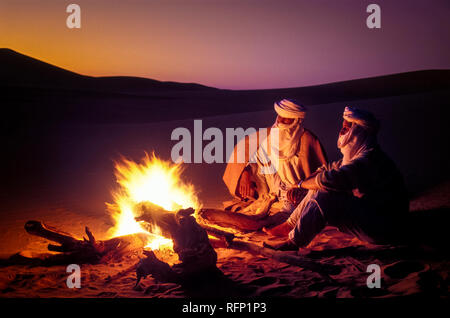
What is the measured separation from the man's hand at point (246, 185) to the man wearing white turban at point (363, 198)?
1940mm

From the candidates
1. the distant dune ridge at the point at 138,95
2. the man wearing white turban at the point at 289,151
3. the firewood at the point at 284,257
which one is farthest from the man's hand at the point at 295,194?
the distant dune ridge at the point at 138,95

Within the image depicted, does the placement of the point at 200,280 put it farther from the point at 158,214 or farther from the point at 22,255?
the point at 22,255

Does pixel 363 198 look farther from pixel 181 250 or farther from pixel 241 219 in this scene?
pixel 181 250

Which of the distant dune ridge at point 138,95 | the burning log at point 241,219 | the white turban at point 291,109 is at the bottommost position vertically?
the burning log at point 241,219

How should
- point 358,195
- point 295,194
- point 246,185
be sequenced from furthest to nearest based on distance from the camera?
1. point 246,185
2. point 295,194
3. point 358,195

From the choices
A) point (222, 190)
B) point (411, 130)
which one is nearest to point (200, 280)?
point (222, 190)

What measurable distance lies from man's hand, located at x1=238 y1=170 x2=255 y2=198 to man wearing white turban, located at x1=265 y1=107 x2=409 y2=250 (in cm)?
194

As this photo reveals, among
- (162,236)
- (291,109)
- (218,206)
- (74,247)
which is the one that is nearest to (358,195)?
(291,109)

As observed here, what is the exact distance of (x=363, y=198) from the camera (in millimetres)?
4723

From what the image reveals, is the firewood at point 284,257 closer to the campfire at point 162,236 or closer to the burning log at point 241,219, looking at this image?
the campfire at point 162,236

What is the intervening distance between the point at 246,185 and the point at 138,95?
40.3 meters

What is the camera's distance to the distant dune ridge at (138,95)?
29203 mm

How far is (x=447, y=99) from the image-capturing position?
18203mm
